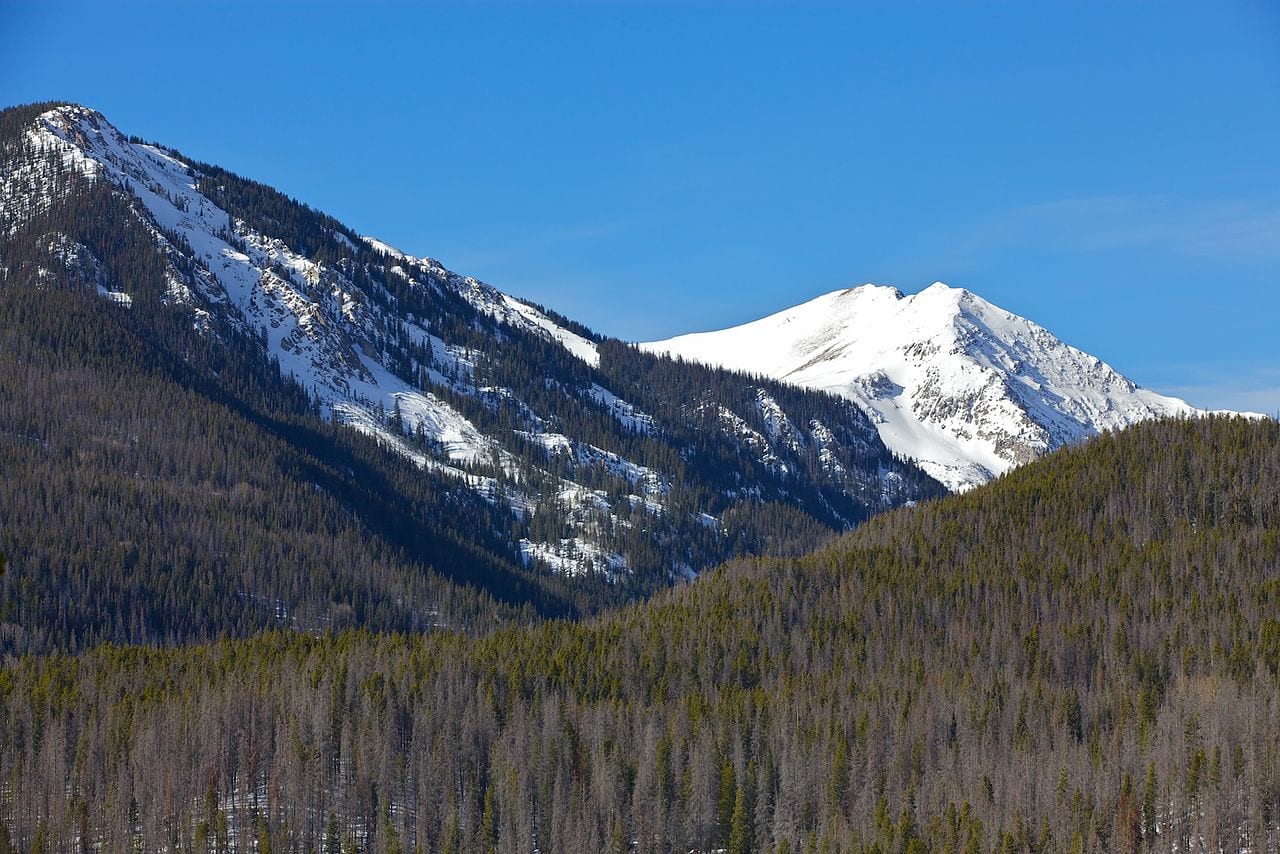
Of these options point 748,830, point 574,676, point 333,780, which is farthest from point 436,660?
point 748,830

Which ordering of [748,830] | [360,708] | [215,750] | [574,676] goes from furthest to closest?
[574,676] < [360,708] < [215,750] < [748,830]

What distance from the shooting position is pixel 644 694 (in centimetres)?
19188

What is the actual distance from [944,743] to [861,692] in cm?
1947

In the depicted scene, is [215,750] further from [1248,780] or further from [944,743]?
[1248,780]

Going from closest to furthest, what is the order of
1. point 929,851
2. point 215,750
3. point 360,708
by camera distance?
point 929,851 < point 215,750 < point 360,708

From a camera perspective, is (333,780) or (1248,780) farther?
(333,780)

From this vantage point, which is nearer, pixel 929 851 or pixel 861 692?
pixel 929 851

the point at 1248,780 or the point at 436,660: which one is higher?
the point at 436,660

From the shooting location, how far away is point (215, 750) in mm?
161000

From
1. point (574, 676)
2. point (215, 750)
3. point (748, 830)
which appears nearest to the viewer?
point (748, 830)

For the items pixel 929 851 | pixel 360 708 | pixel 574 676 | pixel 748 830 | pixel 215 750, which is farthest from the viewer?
pixel 574 676

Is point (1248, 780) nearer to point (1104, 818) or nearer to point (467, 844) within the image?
point (1104, 818)

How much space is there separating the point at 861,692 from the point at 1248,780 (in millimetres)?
49650

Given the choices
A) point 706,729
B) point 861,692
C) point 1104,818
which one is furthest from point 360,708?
point 1104,818
